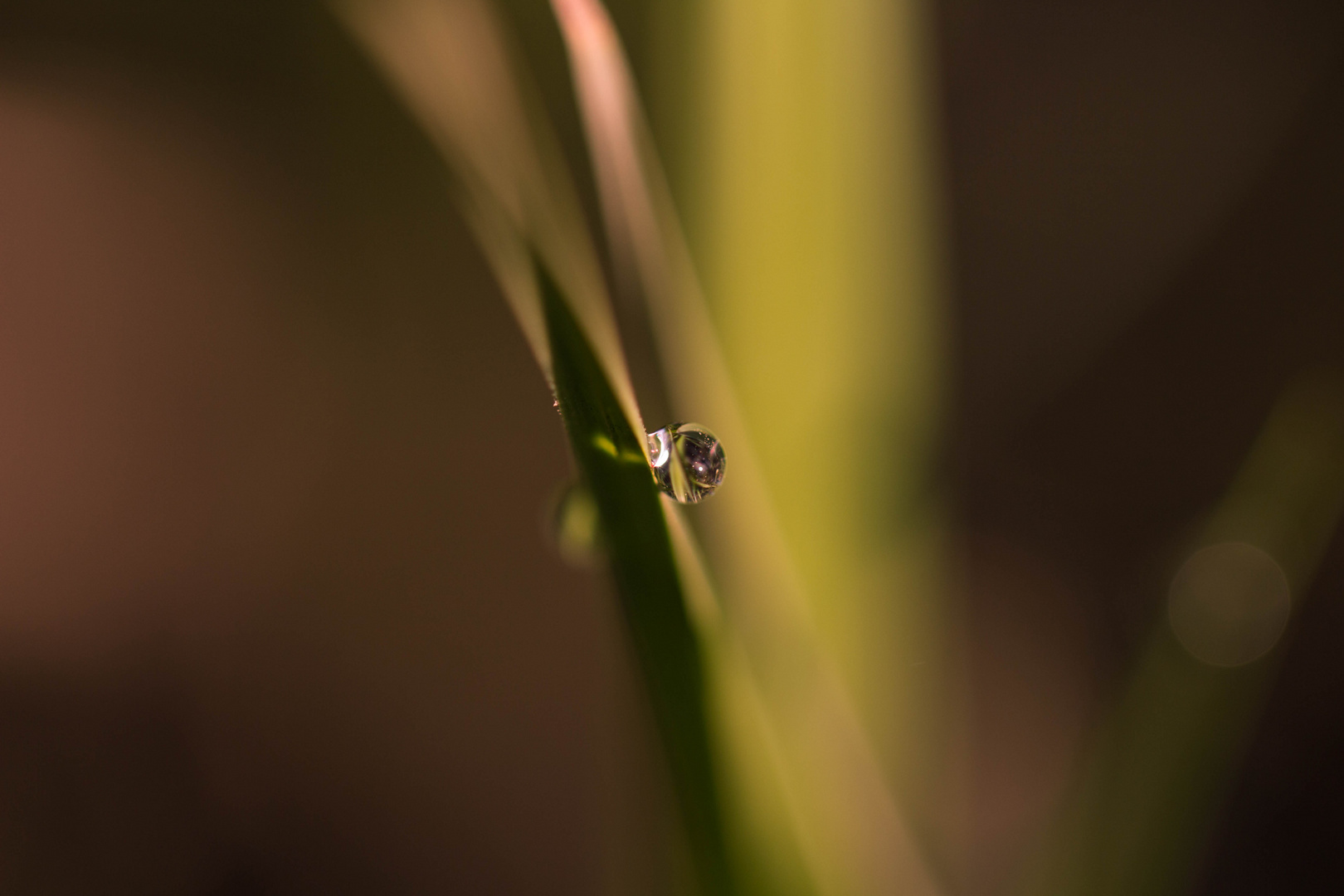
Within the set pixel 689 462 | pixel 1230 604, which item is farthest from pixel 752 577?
pixel 1230 604

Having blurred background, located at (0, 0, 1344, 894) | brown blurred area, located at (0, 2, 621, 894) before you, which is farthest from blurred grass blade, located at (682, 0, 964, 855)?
brown blurred area, located at (0, 2, 621, 894)

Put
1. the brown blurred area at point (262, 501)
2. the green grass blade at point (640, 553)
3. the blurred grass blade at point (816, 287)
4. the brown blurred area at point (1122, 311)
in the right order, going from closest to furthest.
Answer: the green grass blade at point (640, 553)
the blurred grass blade at point (816, 287)
the brown blurred area at point (262, 501)
the brown blurred area at point (1122, 311)

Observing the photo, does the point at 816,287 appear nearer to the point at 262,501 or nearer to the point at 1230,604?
the point at 1230,604

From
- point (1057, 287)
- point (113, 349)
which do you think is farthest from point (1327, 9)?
point (113, 349)

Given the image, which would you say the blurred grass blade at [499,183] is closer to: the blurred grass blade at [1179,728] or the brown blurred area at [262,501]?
the blurred grass blade at [1179,728]


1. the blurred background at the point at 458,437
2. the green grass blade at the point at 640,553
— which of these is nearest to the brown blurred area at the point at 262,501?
the blurred background at the point at 458,437

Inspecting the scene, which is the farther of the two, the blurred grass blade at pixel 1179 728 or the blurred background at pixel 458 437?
the blurred background at pixel 458 437

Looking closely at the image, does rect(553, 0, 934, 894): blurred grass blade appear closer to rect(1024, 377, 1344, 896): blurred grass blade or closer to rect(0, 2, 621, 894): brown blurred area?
rect(1024, 377, 1344, 896): blurred grass blade
